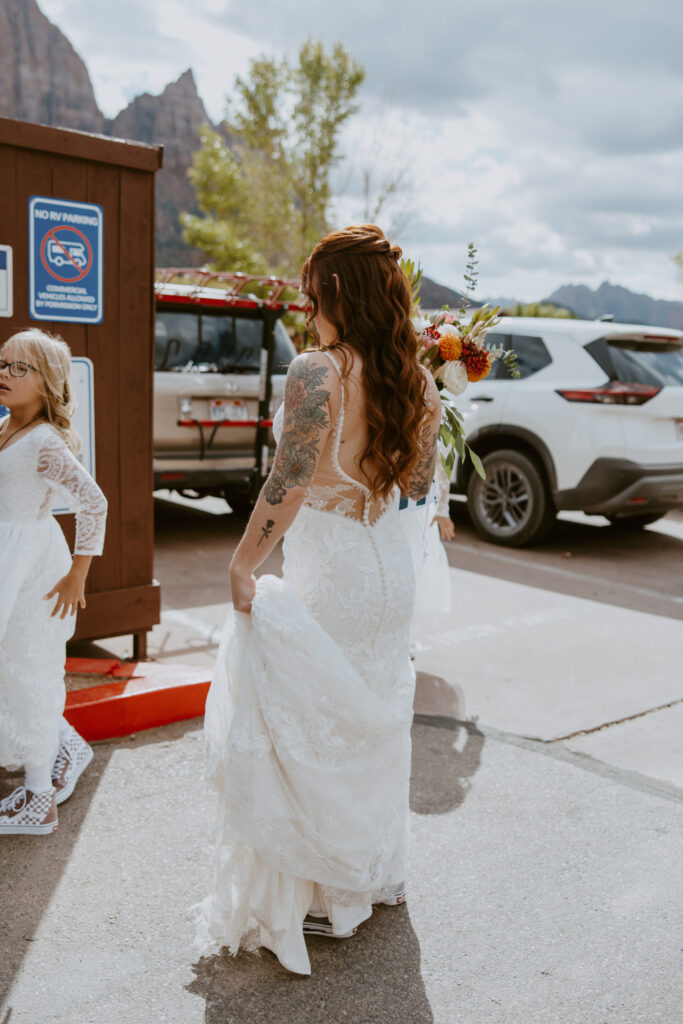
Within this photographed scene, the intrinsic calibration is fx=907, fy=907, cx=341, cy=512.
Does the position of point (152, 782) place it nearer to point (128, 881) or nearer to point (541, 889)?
point (128, 881)

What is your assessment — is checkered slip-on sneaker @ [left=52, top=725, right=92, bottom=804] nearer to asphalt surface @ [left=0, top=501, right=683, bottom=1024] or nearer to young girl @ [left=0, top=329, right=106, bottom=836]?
asphalt surface @ [left=0, top=501, right=683, bottom=1024]

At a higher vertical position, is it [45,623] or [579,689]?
[45,623]

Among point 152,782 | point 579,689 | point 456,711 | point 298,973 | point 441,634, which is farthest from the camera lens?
point 441,634

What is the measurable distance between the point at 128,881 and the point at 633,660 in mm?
3430

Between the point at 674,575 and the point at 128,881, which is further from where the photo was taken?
the point at 674,575

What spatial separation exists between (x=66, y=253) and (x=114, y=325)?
38cm

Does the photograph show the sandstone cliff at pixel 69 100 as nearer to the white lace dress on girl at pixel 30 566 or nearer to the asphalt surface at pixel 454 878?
the asphalt surface at pixel 454 878

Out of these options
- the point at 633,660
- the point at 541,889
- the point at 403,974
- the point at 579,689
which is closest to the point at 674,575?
the point at 633,660

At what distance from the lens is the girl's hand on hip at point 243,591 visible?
2441 mm

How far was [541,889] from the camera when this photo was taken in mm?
2961

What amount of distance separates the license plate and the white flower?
413cm

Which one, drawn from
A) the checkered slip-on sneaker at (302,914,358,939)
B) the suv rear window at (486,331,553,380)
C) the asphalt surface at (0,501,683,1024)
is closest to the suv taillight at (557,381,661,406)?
the suv rear window at (486,331,553,380)

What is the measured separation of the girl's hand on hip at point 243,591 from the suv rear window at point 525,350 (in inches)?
229

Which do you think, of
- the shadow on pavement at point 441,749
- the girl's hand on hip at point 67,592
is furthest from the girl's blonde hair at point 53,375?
the shadow on pavement at point 441,749
